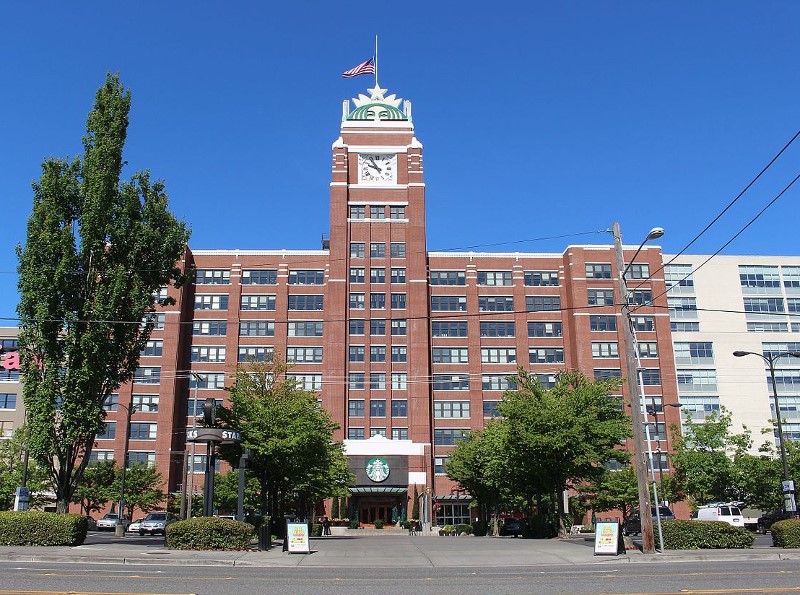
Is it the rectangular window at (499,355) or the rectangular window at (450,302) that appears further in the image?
the rectangular window at (450,302)

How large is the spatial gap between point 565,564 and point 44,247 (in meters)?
24.7

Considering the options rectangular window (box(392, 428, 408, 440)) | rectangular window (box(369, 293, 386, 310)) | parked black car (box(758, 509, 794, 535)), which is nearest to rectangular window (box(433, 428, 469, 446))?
rectangular window (box(392, 428, 408, 440))

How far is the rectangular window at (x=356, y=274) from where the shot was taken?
7775 centimetres

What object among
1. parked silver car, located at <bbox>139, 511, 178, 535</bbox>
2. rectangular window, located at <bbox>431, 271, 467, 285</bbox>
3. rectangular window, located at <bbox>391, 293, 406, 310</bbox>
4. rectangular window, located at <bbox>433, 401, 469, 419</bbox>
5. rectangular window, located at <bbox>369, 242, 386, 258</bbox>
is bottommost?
parked silver car, located at <bbox>139, 511, 178, 535</bbox>

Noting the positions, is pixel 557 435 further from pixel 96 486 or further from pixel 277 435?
pixel 96 486

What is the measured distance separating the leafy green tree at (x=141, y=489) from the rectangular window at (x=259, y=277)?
22595mm

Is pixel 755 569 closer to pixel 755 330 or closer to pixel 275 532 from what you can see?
pixel 275 532

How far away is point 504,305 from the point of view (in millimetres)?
81500

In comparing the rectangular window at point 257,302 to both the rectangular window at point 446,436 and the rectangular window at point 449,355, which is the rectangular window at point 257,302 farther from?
the rectangular window at point 446,436

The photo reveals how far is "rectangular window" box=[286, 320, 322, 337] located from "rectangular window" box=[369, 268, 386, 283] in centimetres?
749

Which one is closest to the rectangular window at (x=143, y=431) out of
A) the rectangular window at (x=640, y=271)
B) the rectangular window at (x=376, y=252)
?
the rectangular window at (x=376, y=252)

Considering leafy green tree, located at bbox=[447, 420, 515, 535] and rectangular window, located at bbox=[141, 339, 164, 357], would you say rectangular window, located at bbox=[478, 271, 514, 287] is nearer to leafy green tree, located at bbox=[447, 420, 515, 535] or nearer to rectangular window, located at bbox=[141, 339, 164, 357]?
leafy green tree, located at bbox=[447, 420, 515, 535]

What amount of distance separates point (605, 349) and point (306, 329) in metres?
32.6

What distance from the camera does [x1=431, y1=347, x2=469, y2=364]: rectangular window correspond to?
78.6 metres
